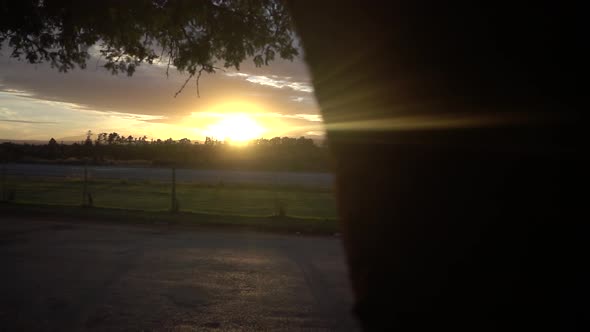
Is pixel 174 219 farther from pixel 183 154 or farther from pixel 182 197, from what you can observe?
pixel 183 154

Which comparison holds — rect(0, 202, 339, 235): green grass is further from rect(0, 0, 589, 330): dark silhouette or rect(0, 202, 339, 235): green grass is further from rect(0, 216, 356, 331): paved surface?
rect(0, 0, 589, 330): dark silhouette

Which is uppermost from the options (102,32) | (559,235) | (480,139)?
(102,32)

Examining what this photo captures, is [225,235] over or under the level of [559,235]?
under

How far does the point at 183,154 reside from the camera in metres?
64.6

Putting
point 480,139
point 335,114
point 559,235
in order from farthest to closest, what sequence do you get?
point 335,114 → point 480,139 → point 559,235

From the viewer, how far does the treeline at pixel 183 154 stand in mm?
51469

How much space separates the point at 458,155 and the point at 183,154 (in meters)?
63.0

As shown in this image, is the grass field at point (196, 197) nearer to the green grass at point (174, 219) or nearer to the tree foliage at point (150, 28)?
the green grass at point (174, 219)

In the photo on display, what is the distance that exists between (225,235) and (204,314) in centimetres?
599

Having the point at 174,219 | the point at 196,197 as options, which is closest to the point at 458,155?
the point at 174,219

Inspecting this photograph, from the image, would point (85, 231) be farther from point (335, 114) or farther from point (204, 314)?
point (335, 114)

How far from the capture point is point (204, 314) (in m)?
6.43

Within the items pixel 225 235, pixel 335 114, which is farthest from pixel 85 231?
pixel 335 114

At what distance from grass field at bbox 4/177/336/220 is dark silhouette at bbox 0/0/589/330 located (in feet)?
42.1
